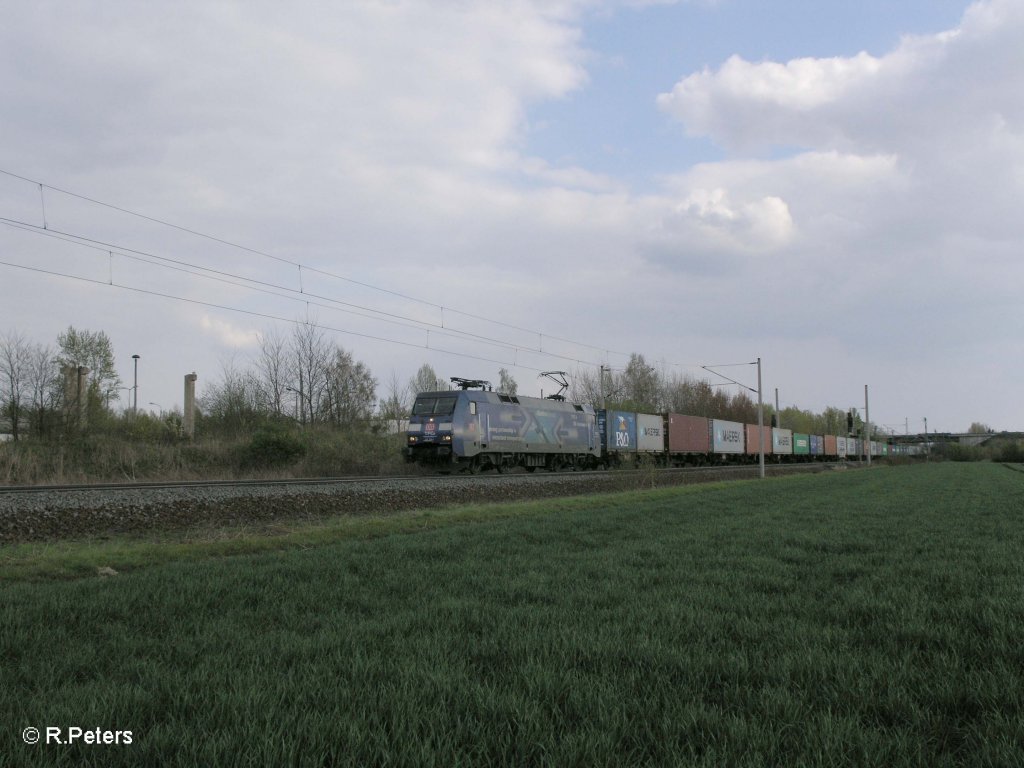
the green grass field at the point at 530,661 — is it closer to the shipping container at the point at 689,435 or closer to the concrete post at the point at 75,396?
the concrete post at the point at 75,396

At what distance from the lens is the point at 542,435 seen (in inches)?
1351

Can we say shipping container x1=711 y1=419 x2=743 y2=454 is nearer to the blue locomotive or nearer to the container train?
the container train

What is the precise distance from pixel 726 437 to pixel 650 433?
13.1m

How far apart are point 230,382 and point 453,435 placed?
59.4 feet

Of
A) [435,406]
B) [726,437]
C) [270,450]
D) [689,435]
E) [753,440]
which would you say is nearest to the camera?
[270,450]

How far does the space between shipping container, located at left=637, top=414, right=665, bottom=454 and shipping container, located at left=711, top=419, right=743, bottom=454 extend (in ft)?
26.5

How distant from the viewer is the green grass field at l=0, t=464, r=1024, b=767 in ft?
8.86

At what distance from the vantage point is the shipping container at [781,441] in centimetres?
6300

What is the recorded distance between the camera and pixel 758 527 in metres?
10.9

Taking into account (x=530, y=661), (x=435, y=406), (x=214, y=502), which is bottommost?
(x=214, y=502)

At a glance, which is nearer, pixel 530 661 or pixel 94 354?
pixel 530 661

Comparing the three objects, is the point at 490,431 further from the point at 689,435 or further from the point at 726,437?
the point at 726,437

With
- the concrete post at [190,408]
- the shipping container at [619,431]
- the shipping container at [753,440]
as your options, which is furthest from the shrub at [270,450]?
the shipping container at [753,440]

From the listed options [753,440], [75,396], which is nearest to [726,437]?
[753,440]
